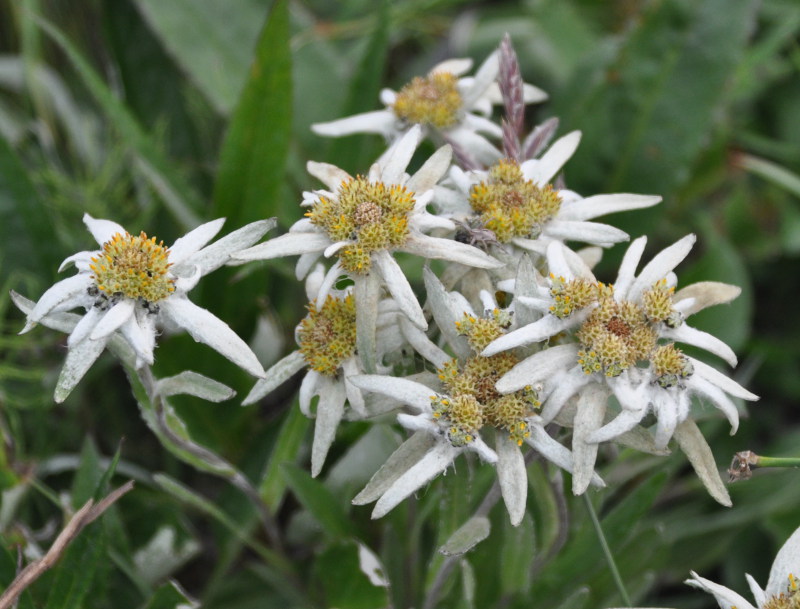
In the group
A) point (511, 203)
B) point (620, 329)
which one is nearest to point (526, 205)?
point (511, 203)

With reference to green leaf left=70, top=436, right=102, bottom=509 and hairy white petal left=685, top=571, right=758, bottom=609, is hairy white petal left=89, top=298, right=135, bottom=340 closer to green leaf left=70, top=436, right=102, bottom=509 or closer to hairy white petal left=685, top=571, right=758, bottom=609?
green leaf left=70, top=436, right=102, bottom=509

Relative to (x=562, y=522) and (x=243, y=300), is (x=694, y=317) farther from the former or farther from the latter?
(x=243, y=300)

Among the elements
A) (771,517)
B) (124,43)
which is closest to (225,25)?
(124,43)

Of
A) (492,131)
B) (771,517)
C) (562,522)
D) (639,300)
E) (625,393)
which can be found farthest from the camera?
(771,517)

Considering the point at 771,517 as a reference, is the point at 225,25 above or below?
above

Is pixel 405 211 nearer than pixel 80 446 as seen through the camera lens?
Yes

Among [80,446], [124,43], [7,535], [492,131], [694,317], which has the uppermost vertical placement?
[492,131]

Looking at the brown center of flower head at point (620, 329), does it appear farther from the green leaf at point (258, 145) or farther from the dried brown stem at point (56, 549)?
the green leaf at point (258, 145)
